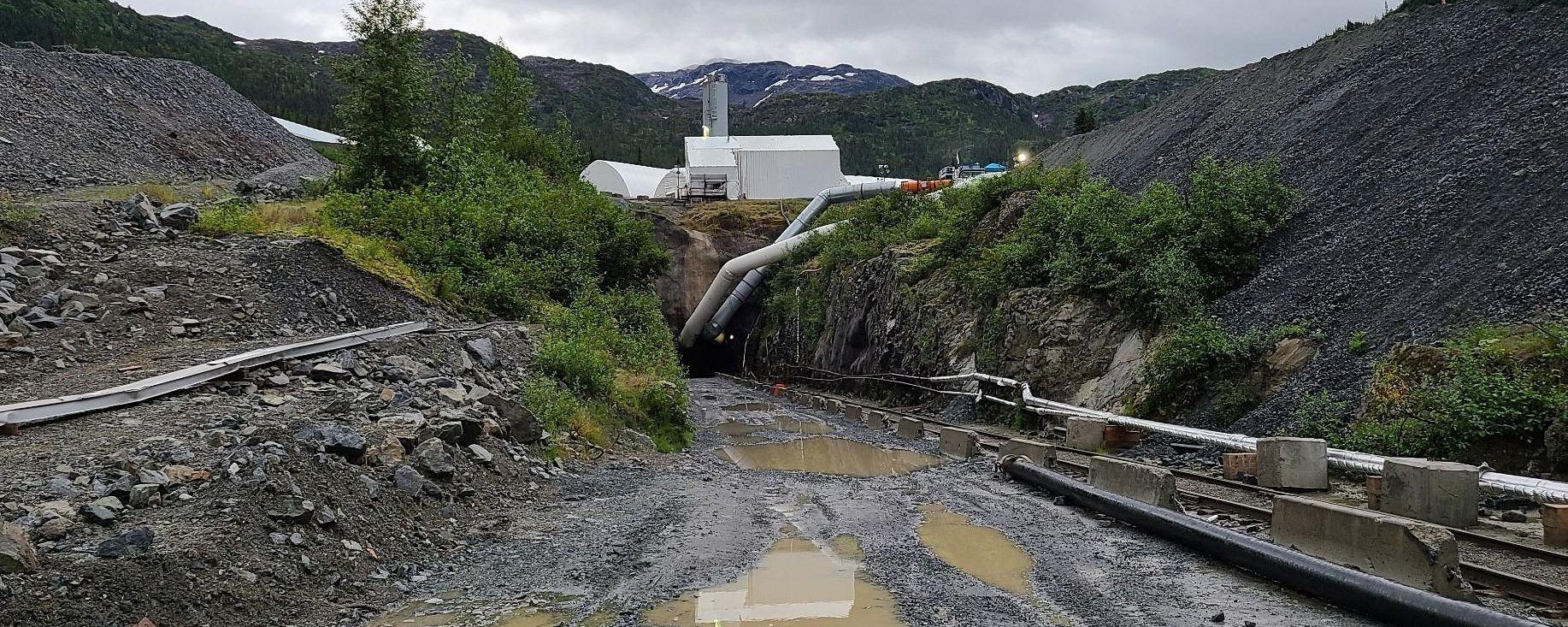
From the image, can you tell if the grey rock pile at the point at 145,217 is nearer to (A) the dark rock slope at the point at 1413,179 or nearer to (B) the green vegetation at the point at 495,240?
(B) the green vegetation at the point at 495,240

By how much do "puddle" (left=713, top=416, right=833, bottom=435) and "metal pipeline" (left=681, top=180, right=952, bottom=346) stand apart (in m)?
17.5

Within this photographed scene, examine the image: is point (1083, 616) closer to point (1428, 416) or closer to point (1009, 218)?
point (1428, 416)

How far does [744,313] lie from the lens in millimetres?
43031

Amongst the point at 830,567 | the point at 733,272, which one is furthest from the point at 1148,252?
the point at 733,272

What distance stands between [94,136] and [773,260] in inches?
955

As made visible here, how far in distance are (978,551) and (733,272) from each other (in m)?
32.4

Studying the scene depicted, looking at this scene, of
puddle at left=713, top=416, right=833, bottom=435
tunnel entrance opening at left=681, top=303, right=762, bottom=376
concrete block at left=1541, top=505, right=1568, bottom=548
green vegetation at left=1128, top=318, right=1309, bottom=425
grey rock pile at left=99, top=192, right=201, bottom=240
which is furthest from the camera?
tunnel entrance opening at left=681, top=303, right=762, bottom=376

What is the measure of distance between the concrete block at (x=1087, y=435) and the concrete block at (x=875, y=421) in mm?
6512

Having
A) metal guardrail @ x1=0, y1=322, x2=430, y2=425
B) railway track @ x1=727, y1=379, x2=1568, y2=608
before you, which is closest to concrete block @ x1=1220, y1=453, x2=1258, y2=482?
railway track @ x1=727, y1=379, x2=1568, y2=608

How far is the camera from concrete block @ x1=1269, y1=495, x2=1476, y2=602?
5668 mm

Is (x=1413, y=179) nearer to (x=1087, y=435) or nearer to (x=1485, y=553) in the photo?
(x=1087, y=435)

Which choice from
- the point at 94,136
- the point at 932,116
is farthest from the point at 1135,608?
the point at 932,116

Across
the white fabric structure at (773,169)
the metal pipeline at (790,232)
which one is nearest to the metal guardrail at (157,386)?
the metal pipeline at (790,232)

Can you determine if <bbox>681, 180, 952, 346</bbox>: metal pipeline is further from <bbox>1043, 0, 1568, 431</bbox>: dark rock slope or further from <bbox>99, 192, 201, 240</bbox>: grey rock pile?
<bbox>99, 192, 201, 240</bbox>: grey rock pile
